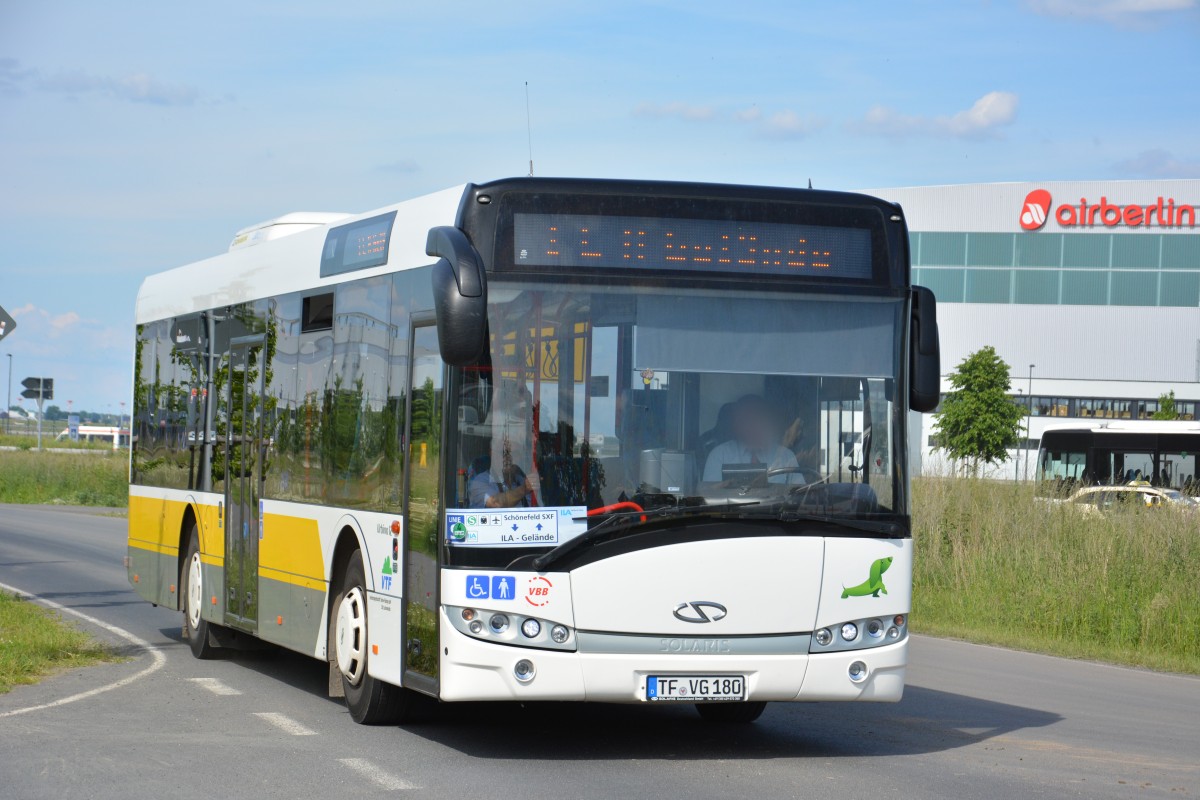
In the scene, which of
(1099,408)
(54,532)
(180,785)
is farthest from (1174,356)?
(180,785)

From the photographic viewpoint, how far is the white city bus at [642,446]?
8281mm

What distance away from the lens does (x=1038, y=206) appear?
81500mm

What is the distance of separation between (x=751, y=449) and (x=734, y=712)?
8.38ft

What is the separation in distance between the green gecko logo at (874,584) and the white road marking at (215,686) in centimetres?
478

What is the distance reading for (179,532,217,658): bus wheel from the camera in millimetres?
13406

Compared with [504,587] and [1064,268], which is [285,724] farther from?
[1064,268]

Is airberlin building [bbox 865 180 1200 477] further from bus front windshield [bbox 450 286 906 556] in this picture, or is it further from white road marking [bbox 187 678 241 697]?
bus front windshield [bbox 450 286 906 556]

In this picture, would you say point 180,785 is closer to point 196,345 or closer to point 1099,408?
point 196,345

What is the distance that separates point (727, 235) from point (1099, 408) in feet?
255

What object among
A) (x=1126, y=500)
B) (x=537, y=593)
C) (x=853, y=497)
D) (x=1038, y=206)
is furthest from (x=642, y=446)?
(x=1038, y=206)

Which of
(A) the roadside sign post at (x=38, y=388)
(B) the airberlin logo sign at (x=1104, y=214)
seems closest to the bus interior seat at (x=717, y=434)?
(A) the roadside sign post at (x=38, y=388)

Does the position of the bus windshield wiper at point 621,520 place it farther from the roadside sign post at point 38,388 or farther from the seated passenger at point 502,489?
the roadside sign post at point 38,388

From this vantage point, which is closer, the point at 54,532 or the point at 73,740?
the point at 73,740

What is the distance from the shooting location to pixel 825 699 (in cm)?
869
